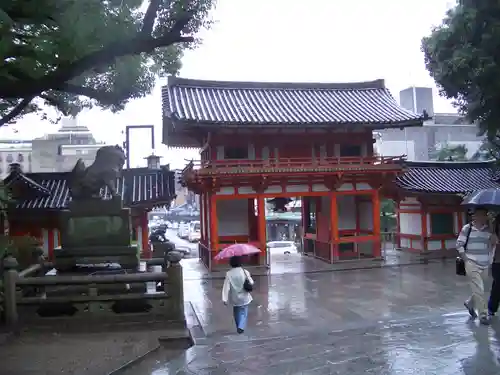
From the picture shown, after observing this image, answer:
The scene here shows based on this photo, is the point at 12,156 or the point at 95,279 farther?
the point at 12,156

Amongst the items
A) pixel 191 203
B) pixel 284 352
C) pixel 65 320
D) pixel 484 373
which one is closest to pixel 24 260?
pixel 65 320

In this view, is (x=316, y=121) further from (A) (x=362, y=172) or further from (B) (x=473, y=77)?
(B) (x=473, y=77)

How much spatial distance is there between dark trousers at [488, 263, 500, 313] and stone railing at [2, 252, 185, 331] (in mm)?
5552

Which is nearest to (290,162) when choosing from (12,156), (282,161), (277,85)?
(282,161)

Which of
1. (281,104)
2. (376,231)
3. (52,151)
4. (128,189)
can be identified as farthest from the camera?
(52,151)

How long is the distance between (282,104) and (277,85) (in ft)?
7.56

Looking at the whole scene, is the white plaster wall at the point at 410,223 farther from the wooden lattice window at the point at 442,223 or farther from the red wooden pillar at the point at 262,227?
the red wooden pillar at the point at 262,227

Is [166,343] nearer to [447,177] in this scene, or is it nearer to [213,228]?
[213,228]

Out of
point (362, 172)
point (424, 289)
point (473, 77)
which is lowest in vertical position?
point (424, 289)

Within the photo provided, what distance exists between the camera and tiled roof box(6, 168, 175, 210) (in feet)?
64.7

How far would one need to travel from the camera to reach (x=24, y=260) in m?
12.8

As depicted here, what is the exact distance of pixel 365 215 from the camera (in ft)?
69.5

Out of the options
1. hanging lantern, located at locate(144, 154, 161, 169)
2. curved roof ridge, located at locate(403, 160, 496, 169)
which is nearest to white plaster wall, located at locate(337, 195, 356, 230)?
curved roof ridge, located at locate(403, 160, 496, 169)

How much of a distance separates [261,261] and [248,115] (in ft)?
19.3
